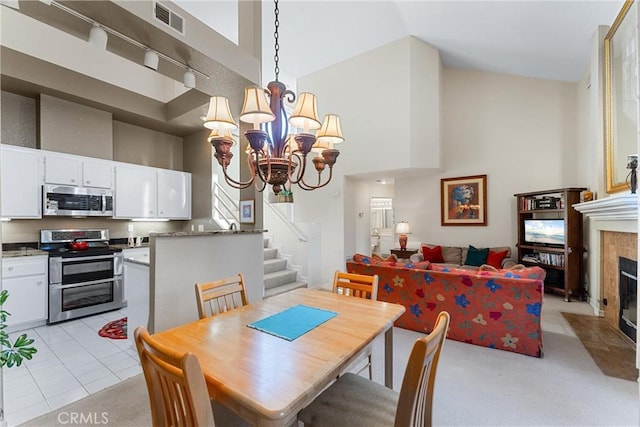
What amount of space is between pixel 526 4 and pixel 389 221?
19.5 ft

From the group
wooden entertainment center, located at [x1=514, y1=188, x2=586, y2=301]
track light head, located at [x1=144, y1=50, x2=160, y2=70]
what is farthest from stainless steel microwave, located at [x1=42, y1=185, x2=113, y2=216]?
wooden entertainment center, located at [x1=514, y1=188, x2=586, y2=301]

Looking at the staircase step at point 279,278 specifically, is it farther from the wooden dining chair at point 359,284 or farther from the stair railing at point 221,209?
the wooden dining chair at point 359,284

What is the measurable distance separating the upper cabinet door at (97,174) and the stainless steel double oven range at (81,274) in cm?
73

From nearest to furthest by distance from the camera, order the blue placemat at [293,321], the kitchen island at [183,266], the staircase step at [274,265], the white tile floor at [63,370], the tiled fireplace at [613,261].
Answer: the blue placemat at [293,321]
the white tile floor at [63,370]
the kitchen island at [183,266]
the tiled fireplace at [613,261]
the staircase step at [274,265]

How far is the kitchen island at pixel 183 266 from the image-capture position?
2412mm

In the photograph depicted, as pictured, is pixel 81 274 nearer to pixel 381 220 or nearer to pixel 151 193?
pixel 151 193

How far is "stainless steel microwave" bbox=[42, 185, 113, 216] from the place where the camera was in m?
3.74

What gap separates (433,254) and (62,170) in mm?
6020

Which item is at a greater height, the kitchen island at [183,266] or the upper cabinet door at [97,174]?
the upper cabinet door at [97,174]

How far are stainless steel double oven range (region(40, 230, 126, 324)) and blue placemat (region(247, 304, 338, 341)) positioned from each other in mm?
3469

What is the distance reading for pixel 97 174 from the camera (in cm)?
420

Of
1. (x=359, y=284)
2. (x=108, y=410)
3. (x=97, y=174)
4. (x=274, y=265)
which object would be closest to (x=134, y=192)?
(x=97, y=174)

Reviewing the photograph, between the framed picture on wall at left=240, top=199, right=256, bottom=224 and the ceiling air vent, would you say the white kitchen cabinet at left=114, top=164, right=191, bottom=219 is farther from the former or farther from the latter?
the ceiling air vent

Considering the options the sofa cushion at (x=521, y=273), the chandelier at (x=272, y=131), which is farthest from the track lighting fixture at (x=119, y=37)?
the sofa cushion at (x=521, y=273)
